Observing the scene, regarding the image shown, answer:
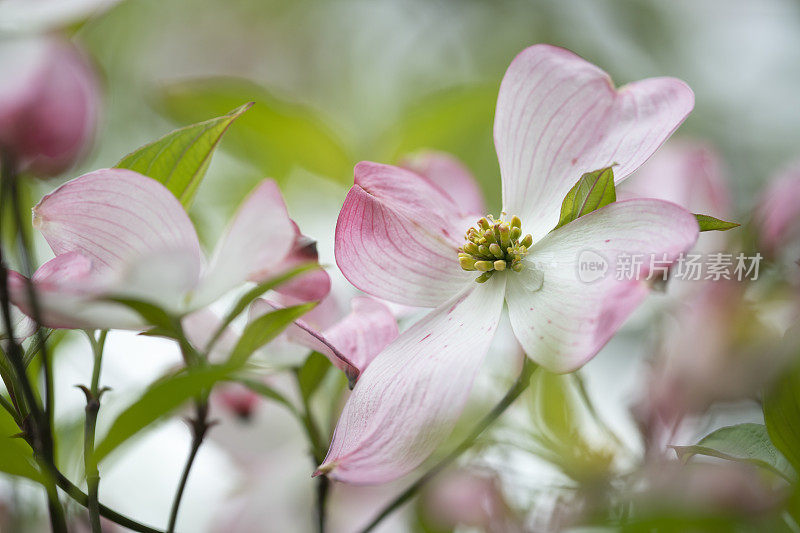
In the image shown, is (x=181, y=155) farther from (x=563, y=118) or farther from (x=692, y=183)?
(x=692, y=183)

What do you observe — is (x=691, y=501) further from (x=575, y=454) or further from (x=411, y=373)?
(x=575, y=454)

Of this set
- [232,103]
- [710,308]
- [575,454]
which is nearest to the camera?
[710,308]

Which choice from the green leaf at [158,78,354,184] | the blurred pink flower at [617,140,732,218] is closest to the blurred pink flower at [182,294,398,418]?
the blurred pink flower at [617,140,732,218]

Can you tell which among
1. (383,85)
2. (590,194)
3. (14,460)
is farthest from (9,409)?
(383,85)

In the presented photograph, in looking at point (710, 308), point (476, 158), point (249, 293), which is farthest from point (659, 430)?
point (476, 158)

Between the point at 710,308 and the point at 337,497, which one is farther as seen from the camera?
the point at 337,497

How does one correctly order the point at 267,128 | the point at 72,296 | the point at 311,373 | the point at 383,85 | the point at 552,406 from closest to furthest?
the point at 72,296, the point at 311,373, the point at 552,406, the point at 267,128, the point at 383,85

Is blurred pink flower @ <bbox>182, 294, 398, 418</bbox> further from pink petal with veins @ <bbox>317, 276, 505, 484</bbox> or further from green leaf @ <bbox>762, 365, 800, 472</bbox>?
green leaf @ <bbox>762, 365, 800, 472</bbox>
